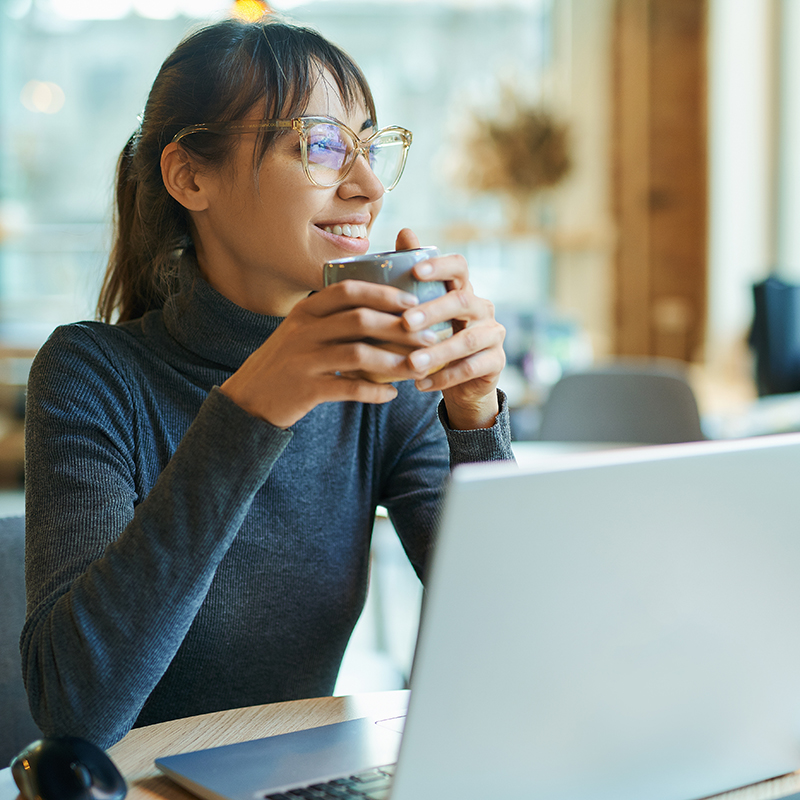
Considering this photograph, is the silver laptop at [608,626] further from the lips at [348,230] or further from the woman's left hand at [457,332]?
the lips at [348,230]

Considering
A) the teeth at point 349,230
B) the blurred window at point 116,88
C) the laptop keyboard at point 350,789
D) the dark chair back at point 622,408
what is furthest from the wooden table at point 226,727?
the blurred window at point 116,88

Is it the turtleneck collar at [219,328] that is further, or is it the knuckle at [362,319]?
the turtleneck collar at [219,328]

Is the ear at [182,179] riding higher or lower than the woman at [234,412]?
higher

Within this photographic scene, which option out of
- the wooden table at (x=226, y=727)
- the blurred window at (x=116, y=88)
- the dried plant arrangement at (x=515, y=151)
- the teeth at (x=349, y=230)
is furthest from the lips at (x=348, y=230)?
the blurred window at (x=116, y=88)

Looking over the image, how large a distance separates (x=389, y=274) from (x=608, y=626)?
0.31 m

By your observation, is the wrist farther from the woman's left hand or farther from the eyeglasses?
the eyeglasses

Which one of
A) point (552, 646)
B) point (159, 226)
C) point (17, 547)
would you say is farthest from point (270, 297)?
point (552, 646)

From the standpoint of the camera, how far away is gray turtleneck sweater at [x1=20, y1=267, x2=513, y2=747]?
74 cm

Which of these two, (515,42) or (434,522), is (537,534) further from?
(515,42)

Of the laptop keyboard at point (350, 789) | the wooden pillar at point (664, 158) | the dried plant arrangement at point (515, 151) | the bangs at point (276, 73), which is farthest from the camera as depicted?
the wooden pillar at point (664, 158)

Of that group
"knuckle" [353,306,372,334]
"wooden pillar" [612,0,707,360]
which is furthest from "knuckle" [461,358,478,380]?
"wooden pillar" [612,0,707,360]

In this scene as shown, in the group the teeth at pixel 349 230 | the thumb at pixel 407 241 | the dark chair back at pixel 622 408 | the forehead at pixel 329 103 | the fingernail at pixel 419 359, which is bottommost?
the dark chair back at pixel 622 408

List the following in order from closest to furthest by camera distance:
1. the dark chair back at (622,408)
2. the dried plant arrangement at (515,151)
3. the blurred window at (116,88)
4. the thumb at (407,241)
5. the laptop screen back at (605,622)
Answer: the laptop screen back at (605,622)
the thumb at (407,241)
the dark chair back at (622,408)
the dried plant arrangement at (515,151)
the blurred window at (116,88)

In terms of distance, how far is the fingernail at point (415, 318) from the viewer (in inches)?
27.2
